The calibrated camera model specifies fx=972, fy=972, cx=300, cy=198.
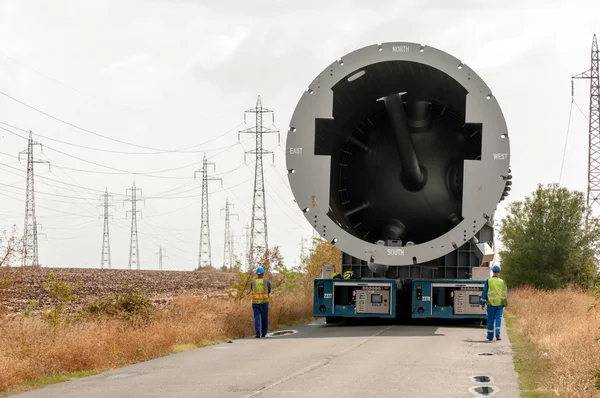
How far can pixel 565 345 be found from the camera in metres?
12.6

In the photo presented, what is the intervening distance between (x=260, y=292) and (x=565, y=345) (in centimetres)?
630

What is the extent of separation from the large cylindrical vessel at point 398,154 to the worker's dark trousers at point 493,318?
1.45 m

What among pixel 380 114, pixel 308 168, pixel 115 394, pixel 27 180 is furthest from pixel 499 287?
pixel 27 180

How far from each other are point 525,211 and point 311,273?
446 inches

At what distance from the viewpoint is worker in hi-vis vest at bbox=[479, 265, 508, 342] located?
53.9ft

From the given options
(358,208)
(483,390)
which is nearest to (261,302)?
(358,208)

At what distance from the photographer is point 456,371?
37.9 ft

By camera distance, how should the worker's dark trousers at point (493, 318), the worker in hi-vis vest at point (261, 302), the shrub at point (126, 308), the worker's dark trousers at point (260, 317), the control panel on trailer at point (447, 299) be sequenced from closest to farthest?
the worker's dark trousers at point (493, 318) < the shrub at point (126, 308) < the worker's dark trousers at point (260, 317) < the worker in hi-vis vest at point (261, 302) < the control panel on trailer at point (447, 299)

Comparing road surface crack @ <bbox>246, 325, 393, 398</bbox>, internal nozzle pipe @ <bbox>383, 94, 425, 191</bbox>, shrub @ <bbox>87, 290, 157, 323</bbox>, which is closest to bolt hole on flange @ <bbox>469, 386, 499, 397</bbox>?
road surface crack @ <bbox>246, 325, 393, 398</bbox>

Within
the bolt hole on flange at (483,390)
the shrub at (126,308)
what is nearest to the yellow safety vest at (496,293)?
the shrub at (126,308)

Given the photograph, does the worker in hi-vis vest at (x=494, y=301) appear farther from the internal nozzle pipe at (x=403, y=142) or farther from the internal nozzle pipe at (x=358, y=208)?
the internal nozzle pipe at (x=358, y=208)

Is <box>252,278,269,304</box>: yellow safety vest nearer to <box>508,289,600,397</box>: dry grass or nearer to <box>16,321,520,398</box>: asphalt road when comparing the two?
<box>16,321,520,398</box>: asphalt road

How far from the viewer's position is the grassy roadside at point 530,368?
9883 mm

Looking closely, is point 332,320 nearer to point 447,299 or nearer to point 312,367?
point 447,299
